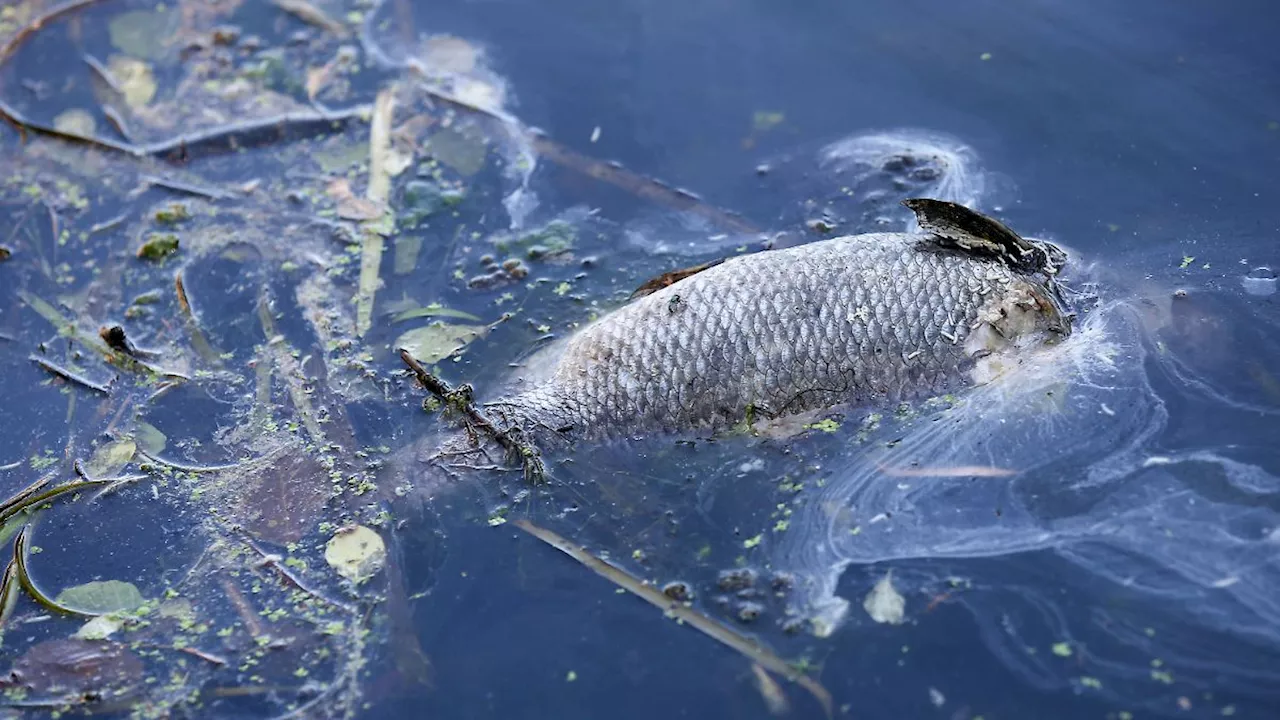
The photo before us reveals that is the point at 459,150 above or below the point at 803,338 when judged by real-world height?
below

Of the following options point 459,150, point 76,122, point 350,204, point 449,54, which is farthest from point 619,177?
point 76,122

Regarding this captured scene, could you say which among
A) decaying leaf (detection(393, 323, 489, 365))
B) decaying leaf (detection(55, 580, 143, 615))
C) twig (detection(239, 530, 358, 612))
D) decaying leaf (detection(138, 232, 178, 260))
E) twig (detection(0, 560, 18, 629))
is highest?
decaying leaf (detection(393, 323, 489, 365))

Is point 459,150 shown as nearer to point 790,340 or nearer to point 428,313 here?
point 428,313

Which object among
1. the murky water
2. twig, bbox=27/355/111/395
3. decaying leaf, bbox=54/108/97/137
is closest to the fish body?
the murky water

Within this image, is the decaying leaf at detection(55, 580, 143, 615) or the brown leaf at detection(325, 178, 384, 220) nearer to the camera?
the decaying leaf at detection(55, 580, 143, 615)

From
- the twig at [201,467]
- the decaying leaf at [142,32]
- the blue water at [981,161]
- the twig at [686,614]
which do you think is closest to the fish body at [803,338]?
A: the twig at [686,614]

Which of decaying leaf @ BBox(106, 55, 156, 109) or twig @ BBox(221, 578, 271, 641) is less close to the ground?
decaying leaf @ BBox(106, 55, 156, 109)

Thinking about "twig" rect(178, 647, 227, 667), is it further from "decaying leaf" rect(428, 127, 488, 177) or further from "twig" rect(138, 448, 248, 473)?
"decaying leaf" rect(428, 127, 488, 177)

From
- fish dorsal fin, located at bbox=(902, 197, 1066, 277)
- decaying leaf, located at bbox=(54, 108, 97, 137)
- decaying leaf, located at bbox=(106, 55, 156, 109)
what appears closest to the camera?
fish dorsal fin, located at bbox=(902, 197, 1066, 277)

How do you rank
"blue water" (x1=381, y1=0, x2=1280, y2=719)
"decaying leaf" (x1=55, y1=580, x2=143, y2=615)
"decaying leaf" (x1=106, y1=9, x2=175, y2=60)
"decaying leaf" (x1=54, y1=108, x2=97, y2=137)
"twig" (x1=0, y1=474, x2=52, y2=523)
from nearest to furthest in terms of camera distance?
"blue water" (x1=381, y1=0, x2=1280, y2=719), "decaying leaf" (x1=55, y1=580, x2=143, y2=615), "twig" (x1=0, y1=474, x2=52, y2=523), "decaying leaf" (x1=54, y1=108, x2=97, y2=137), "decaying leaf" (x1=106, y1=9, x2=175, y2=60)
